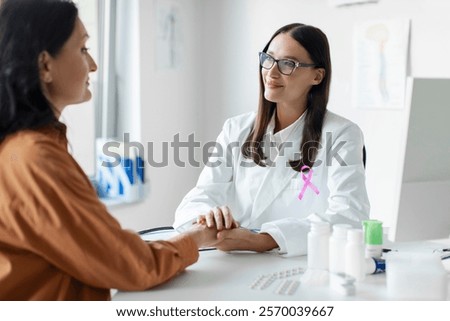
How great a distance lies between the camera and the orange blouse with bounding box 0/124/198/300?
1.08 meters

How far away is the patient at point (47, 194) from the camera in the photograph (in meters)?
1.08

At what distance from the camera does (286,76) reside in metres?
1.91

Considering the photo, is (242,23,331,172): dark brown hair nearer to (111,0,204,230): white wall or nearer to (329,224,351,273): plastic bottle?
(329,224,351,273): plastic bottle

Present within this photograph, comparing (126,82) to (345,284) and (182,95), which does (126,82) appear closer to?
(182,95)

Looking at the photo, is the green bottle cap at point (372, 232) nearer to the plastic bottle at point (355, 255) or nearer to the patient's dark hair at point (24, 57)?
the plastic bottle at point (355, 255)

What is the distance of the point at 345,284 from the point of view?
121 cm

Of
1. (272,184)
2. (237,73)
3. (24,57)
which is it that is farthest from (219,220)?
(237,73)

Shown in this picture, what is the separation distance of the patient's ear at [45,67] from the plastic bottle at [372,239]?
0.80 m

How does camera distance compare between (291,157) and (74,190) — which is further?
(291,157)

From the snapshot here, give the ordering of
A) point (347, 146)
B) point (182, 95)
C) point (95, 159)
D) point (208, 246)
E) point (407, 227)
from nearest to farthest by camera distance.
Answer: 1. point (407, 227)
2. point (208, 246)
3. point (347, 146)
4. point (95, 159)
5. point (182, 95)

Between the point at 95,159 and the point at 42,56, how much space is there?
71.8 inches

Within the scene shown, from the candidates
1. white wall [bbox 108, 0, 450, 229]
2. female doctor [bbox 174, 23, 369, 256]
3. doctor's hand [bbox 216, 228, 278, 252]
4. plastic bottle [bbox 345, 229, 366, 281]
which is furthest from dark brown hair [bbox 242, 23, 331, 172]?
white wall [bbox 108, 0, 450, 229]

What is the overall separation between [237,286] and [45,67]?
0.61 metres

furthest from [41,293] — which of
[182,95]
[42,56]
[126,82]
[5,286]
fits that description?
[182,95]
